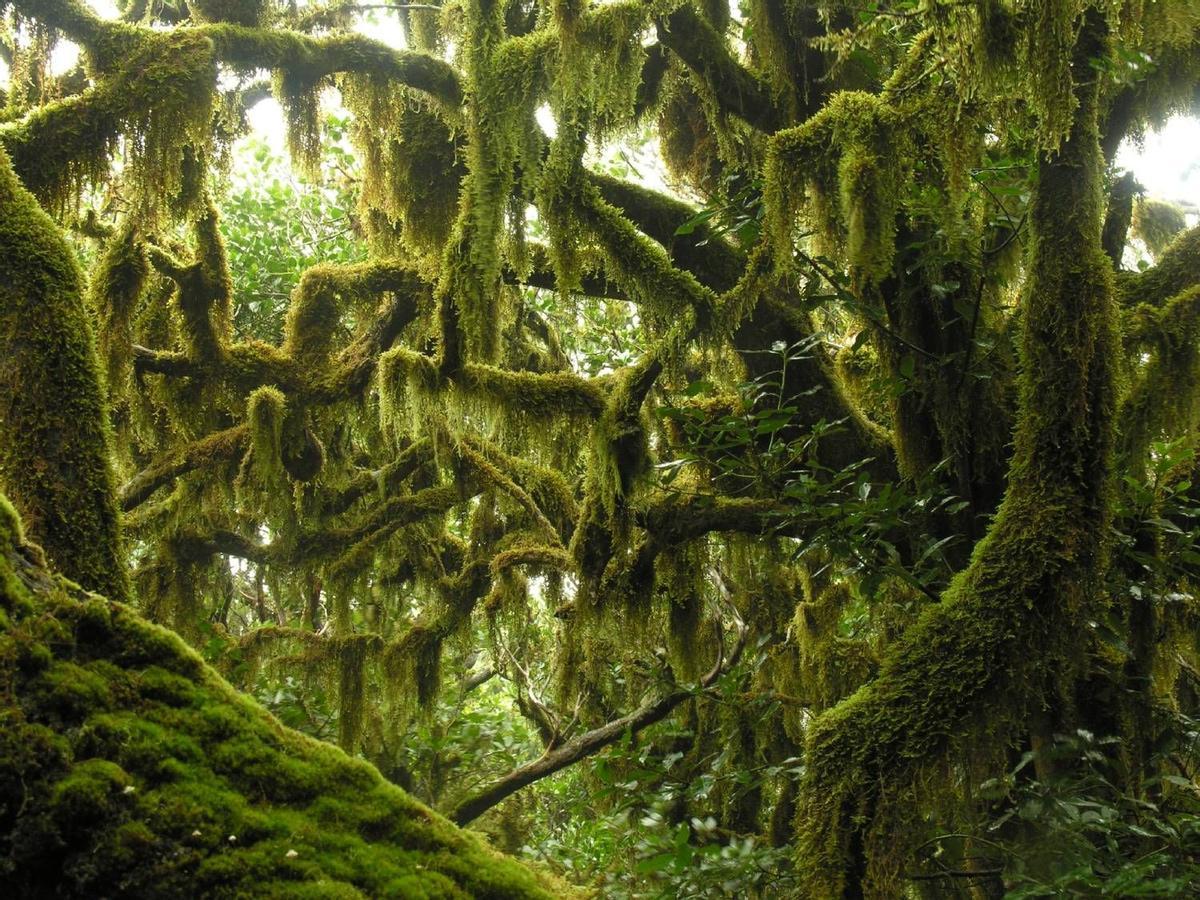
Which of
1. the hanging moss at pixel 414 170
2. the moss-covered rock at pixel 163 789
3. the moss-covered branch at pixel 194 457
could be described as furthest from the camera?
the moss-covered branch at pixel 194 457

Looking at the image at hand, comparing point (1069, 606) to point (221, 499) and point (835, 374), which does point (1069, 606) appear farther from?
point (221, 499)

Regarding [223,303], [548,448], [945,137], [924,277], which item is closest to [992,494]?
[924,277]

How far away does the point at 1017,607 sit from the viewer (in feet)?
8.27

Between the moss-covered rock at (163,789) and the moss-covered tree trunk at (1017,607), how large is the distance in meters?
1.11

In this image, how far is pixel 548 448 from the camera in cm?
446

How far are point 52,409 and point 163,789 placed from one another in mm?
1310

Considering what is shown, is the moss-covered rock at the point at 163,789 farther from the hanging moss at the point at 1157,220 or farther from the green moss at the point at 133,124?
the hanging moss at the point at 1157,220

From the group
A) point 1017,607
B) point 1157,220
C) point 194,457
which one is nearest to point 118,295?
point 194,457

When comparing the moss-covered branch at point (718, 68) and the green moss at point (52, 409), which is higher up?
the moss-covered branch at point (718, 68)

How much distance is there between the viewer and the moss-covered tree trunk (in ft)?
7.80

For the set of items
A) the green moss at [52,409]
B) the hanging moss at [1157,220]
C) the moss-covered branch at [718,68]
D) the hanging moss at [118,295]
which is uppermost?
the moss-covered branch at [718,68]

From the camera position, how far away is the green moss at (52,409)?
6.99 feet

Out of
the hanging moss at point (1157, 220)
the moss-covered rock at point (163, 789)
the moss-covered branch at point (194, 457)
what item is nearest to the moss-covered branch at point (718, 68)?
the hanging moss at point (1157, 220)

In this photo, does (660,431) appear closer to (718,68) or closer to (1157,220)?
(718,68)
